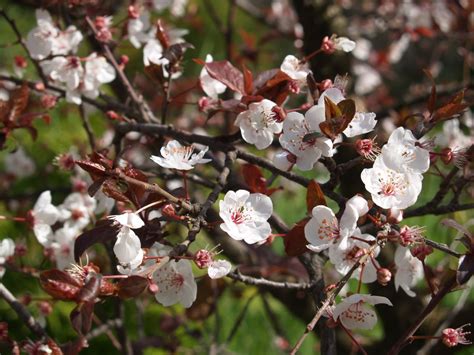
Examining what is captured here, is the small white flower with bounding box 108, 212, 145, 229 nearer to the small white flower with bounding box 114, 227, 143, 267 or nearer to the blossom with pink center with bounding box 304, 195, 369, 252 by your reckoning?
the small white flower with bounding box 114, 227, 143, 267

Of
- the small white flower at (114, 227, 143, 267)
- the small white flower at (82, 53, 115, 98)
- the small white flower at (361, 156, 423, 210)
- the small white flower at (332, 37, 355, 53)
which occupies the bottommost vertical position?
the small white flower at (82, 53, 115, 98)

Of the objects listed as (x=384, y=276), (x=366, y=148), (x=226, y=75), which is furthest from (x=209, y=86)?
(x=384, y=276)

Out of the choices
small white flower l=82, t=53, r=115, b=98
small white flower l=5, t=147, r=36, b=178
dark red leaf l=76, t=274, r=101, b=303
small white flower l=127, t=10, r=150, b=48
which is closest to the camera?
dark red leaf l=76, t=274, r=101, b=303

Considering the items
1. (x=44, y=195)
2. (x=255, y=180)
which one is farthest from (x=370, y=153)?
(x=44, y=195)

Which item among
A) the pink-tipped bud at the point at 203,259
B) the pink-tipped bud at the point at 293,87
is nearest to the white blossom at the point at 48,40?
the pink-tipped bud at the point at 293,87

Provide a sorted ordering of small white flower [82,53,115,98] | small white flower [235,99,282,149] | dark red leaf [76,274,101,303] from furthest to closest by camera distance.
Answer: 1. small white flower [82,53,115,98]
2. small white flower [235,99,282,149]
3. dark red leaf [76,274,101,303]

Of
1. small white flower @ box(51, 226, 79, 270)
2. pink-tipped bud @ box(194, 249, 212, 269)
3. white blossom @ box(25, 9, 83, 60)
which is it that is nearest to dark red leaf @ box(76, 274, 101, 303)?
pink-tipped bud @ box(194, 249, 212, 269)

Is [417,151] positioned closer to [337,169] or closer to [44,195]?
[337,169]
